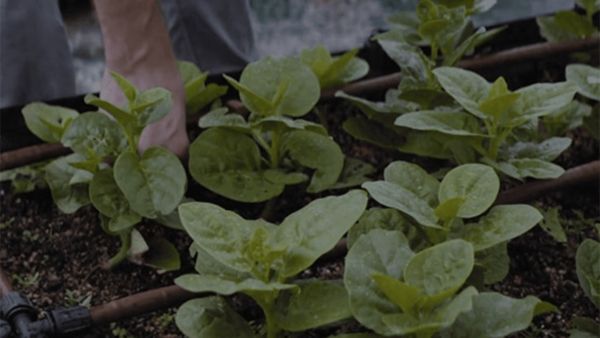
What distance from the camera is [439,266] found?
0.90 m

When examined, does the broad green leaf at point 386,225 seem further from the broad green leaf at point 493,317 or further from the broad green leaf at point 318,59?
the broad green leaf at point 318,59

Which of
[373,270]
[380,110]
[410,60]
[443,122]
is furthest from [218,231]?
[410,60]

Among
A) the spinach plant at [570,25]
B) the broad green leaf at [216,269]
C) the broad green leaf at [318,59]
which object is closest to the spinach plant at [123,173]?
the broad green leaf at [216,269]

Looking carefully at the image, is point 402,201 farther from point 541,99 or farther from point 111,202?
point 111,202

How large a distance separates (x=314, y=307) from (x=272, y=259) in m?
0.07

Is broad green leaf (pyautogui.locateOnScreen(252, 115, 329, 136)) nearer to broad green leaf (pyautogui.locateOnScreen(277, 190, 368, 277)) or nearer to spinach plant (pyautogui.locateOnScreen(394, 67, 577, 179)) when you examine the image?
spinach plant (pyautogui.locateOnScreen(394, 67, 577, 179))

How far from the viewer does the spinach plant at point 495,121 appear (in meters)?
1.17

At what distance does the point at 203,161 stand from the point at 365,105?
9.7 inches

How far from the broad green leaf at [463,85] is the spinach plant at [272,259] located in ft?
1.00

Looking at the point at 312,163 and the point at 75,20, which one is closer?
the point at 312,163

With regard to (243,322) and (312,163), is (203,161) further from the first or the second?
(243,322)

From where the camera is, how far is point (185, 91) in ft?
4.83

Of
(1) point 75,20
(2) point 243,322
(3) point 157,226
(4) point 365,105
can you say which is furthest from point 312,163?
(1) point 75,20

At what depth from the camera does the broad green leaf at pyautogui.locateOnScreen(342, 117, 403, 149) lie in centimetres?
141
